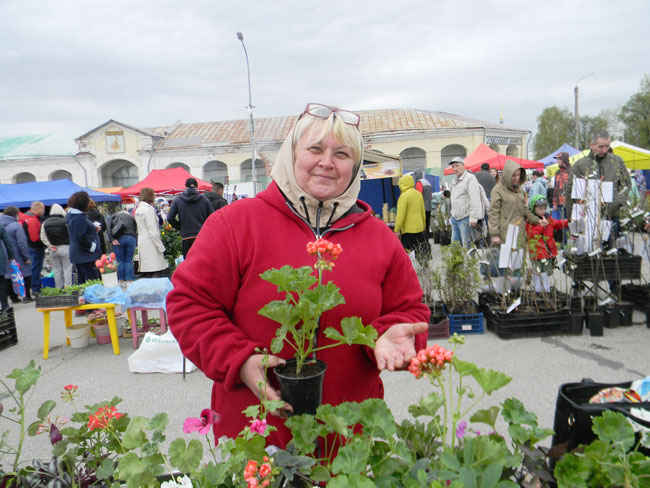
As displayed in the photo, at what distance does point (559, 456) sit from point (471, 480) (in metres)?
0.26

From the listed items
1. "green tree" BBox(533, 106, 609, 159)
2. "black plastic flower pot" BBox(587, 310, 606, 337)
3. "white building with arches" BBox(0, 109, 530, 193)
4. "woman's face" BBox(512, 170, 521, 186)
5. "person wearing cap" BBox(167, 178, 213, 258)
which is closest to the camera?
"black plastic flower pot" BBox(587, 310, 606, 337)

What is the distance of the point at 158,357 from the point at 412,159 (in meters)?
26.4


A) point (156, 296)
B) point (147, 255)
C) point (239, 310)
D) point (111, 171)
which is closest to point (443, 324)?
point (156, 296)

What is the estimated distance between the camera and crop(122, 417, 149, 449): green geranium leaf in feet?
2.61

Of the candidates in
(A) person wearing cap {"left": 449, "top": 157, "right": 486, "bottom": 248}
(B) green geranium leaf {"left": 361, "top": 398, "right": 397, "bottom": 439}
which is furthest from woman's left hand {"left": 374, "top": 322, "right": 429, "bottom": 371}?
(A) person wearing cap {"left": 449, "top": 157, "right": 486, "bottom": 248}

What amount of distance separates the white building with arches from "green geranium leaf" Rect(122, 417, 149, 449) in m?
27.3

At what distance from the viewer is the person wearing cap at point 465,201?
24.0 ft

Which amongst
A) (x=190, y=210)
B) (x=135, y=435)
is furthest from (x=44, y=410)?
(x=190, y=210)

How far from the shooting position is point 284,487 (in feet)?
2.62

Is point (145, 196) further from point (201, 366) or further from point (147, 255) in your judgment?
point (201, 366)

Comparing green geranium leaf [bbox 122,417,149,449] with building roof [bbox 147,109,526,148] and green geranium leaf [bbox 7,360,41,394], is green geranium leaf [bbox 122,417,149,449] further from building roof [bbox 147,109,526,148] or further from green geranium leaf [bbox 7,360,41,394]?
building roof [bbox 147,109,526,148]

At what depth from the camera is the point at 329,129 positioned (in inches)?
49.7

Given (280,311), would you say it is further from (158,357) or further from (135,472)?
(158,357)

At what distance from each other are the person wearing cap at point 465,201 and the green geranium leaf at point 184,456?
7059mm
